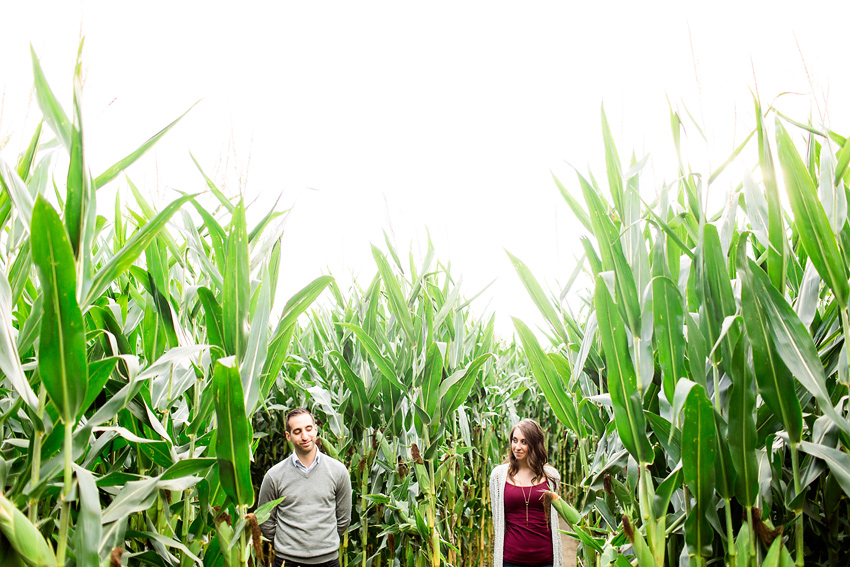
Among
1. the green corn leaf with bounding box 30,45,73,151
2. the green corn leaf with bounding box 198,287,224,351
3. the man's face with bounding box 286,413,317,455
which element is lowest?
the man's face with bounding box 286,413,317,455

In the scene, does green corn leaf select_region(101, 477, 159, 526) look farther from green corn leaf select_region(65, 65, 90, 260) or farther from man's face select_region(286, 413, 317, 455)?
man's face select_region(286, 413, 317, 455)

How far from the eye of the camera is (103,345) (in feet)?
4.57

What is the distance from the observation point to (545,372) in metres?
1.92

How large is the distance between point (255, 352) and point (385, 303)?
285 cm

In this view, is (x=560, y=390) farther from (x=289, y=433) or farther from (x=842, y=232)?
(x=289, y=433)

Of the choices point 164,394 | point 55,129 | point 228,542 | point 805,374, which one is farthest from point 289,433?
point 805,374

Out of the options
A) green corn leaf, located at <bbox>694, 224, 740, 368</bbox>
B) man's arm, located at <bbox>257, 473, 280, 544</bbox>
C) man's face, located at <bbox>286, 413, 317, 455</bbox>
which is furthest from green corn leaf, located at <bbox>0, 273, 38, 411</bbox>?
man's arm, located at <bbox>257, 473, 280, 544</bbox>

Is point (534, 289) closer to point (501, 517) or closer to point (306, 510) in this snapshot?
point (501, 517)

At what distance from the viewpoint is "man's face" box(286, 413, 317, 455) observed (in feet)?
9.14

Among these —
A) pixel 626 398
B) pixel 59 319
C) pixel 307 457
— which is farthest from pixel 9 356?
pixel 307 457

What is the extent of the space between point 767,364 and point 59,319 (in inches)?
55.7

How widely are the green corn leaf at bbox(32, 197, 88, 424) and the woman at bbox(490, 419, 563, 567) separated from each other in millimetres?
2219

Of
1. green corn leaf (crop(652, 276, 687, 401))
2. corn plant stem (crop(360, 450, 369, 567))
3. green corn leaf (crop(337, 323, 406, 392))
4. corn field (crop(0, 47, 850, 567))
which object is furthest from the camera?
corn plant stem (crop(360, 450, 369, 567))

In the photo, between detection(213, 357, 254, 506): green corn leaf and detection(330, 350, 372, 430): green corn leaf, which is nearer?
detection(213, 357, 254, 506): green corn leaf
